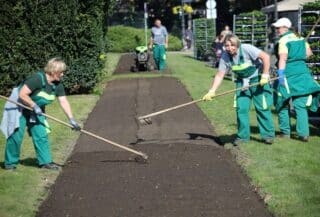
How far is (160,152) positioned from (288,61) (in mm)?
2531

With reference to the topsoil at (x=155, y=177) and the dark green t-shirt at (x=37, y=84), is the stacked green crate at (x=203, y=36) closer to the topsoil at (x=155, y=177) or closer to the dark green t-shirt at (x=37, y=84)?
the topsoil at (x=155, y=177)

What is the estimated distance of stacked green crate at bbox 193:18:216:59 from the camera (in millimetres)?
33156

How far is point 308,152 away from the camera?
9.45 meters

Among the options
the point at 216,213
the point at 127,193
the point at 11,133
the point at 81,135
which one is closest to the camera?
the point at 216,213

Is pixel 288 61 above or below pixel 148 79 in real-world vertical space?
above

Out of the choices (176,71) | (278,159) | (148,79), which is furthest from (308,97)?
(176,71)

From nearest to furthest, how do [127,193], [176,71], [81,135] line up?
1. [127,193]
2. [81,135]
3. [176,71]

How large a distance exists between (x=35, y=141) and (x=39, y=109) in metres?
0.60

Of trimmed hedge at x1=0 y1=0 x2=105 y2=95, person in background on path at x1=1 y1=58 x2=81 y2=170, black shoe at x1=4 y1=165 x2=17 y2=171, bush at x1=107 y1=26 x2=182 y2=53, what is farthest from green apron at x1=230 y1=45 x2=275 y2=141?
bush at x1=107 y1=26 x2=182 y2=53

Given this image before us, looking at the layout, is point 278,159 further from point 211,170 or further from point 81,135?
point 81,135

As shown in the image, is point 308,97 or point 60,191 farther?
point 308,97

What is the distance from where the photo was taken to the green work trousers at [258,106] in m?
10.0

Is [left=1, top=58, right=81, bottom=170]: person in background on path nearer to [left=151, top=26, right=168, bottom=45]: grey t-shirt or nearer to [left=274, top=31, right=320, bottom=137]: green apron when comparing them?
[left=274, top=31, right=320, bottom=137]: green apron

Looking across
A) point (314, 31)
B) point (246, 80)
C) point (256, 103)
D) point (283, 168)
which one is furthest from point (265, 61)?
point (314, 31)
